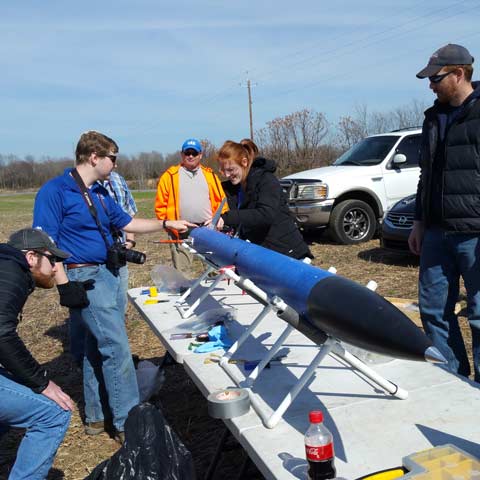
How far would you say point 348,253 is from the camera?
33.5 feet

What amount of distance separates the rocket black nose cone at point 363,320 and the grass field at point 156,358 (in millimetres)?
1392

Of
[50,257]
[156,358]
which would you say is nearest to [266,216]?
[50,257]

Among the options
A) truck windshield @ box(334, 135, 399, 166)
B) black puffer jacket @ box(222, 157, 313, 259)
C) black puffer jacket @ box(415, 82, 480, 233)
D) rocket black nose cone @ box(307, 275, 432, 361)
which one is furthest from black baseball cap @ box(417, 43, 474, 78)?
truck windshield @ box(334, 135, 399, 166)

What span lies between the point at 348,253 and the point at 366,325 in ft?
26.5

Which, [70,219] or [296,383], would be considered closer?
[296,383]

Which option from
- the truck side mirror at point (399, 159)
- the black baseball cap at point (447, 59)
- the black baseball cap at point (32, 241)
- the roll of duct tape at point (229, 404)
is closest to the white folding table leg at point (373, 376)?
the roll of duct tape at point (229, 404)

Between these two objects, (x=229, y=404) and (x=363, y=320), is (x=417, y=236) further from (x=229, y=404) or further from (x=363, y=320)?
(x=229, y=404)

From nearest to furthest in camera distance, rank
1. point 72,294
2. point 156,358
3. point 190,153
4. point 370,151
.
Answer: point 72,294, point 156,358, point 190,153, point 370,151

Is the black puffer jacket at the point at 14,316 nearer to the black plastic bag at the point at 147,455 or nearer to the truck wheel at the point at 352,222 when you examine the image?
the black plastic bag at the point at 147,455

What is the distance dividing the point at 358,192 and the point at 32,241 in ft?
27.9

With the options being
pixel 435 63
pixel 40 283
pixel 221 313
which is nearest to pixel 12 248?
pixel 40 283

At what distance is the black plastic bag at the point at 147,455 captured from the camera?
268 cm

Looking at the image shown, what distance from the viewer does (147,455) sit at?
2730mm

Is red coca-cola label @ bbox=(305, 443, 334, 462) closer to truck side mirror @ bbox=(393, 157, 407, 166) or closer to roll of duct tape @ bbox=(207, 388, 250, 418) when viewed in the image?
roll of duct tape @ bbox=(207, 388, 250, 418)
